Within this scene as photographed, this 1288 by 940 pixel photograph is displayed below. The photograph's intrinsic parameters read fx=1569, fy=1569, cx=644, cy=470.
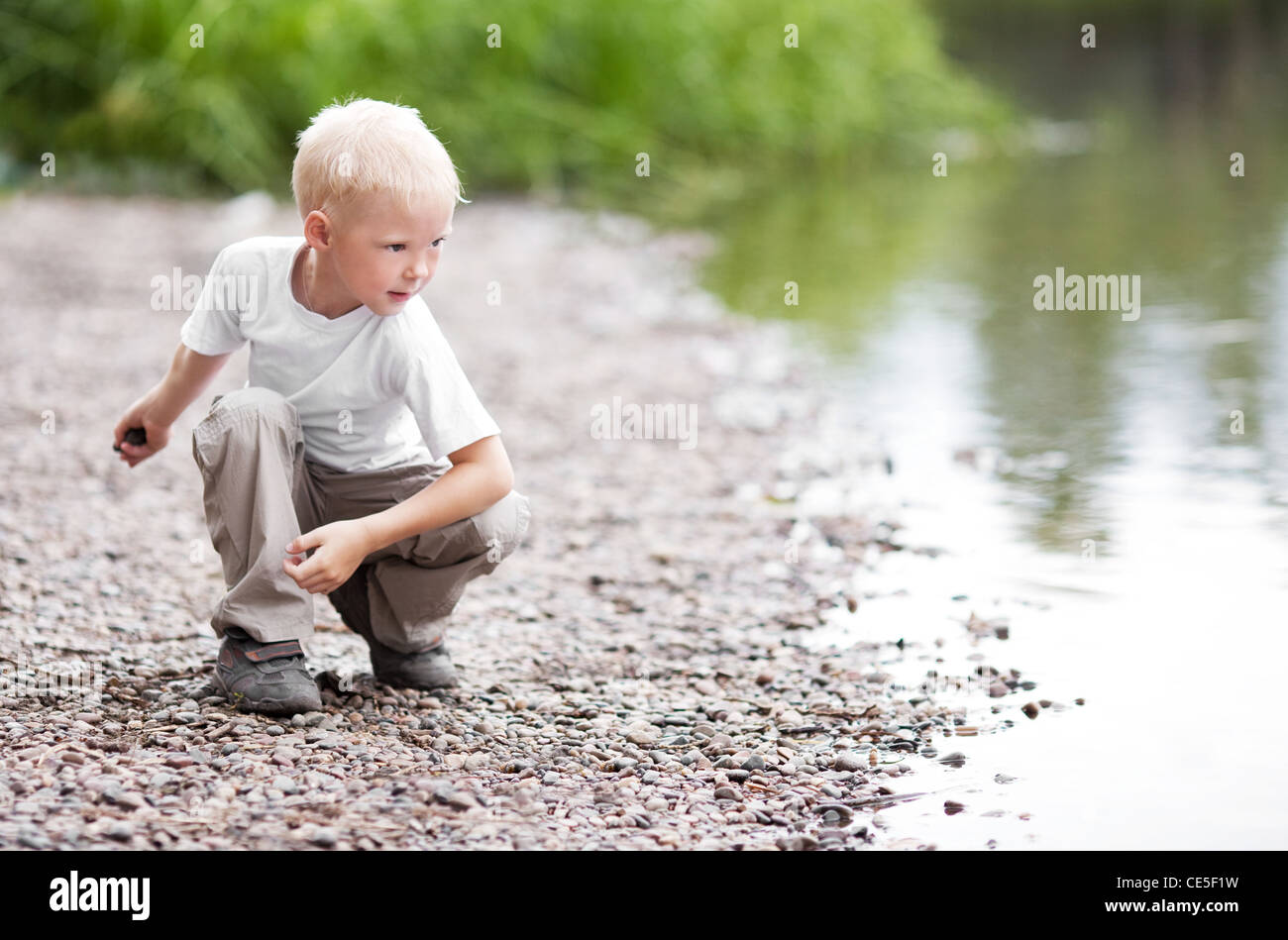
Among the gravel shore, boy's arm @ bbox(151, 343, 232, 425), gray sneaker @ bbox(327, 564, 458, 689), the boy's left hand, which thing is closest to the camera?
the gravel shore

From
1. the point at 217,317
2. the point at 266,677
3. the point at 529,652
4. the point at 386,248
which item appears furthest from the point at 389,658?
the point at 386,248

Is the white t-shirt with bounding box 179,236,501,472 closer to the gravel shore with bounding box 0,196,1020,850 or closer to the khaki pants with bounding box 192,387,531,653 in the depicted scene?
the khaki pants with bounding box 192,387,531,653

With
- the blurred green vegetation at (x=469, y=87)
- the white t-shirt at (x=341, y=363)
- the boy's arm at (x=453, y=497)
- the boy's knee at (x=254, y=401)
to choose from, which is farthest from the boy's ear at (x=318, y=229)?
the blurred green vegetation at (x=469, y=87)

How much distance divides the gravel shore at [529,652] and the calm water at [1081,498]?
0.47ft

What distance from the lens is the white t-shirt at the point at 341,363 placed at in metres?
2.34

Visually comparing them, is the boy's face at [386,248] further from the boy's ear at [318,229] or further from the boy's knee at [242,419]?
the boy's knee at [242,419]

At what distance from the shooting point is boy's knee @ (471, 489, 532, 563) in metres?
2.46

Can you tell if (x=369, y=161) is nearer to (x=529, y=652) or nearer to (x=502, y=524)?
(x=502, y=524)

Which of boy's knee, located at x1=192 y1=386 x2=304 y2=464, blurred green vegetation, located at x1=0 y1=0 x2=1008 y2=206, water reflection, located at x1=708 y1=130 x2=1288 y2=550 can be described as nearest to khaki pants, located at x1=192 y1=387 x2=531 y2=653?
boy's knee, located at x1=192 y1=386 x2=304 y2=464

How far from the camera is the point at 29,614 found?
293 cm

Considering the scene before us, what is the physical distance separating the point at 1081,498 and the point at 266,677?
2.30m

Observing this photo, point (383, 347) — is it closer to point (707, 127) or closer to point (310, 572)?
point (310, 572)

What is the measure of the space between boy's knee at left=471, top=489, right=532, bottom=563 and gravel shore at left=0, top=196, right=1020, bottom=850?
291mm

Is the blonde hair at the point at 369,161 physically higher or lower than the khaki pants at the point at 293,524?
higher
